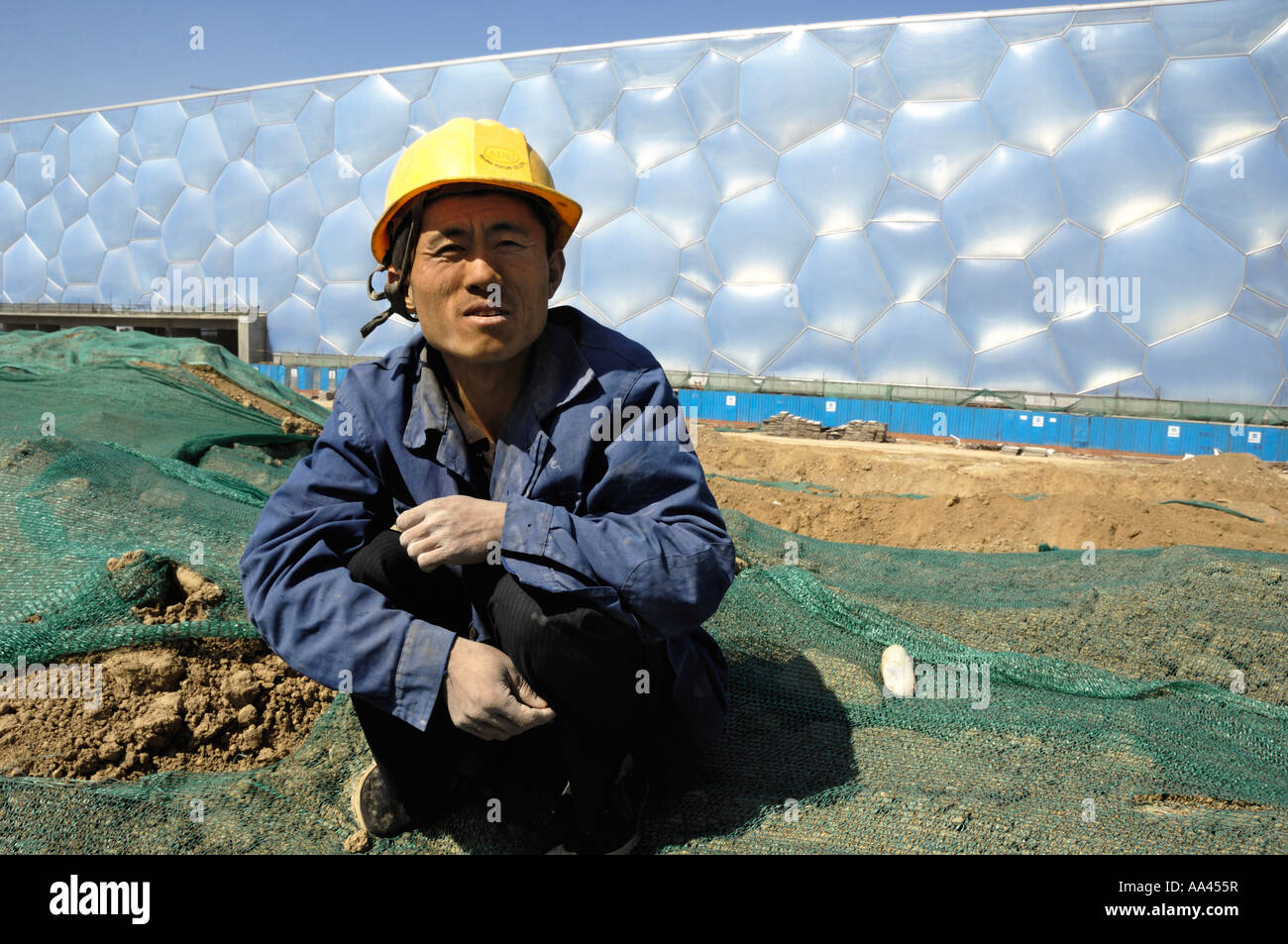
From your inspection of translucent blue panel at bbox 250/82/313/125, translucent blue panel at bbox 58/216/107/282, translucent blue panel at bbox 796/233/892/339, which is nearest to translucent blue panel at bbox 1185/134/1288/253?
translucent blue panel at bbox 796/233/892/339

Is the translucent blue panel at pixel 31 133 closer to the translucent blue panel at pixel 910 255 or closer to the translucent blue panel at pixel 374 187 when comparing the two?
the translucent blue panel at pixel 374 187

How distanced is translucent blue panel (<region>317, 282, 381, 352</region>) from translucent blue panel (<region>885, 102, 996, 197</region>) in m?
11.1

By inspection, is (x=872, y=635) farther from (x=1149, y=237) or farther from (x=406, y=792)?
(x=1149, y=237)

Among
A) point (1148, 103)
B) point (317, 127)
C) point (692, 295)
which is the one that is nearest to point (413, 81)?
point (317, 127)

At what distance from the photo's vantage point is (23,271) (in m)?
23.5

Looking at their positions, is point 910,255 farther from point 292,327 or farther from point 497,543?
point 497,543

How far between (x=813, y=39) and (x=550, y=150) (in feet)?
18.0

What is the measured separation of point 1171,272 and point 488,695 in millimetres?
14648

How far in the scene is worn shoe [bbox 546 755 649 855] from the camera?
1.76m

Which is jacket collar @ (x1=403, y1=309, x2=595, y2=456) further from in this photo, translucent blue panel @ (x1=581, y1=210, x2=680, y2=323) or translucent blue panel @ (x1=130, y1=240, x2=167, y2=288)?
translucent blue panel @ (x1=130, y1=240, x2=167, y2=288)

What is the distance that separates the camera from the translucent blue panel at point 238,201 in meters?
20.2

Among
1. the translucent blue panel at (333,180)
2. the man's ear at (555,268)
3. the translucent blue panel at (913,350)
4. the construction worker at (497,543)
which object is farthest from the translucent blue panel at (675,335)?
the construction worker at (497,543)

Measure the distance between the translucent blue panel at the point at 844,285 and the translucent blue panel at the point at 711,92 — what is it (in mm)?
3047
